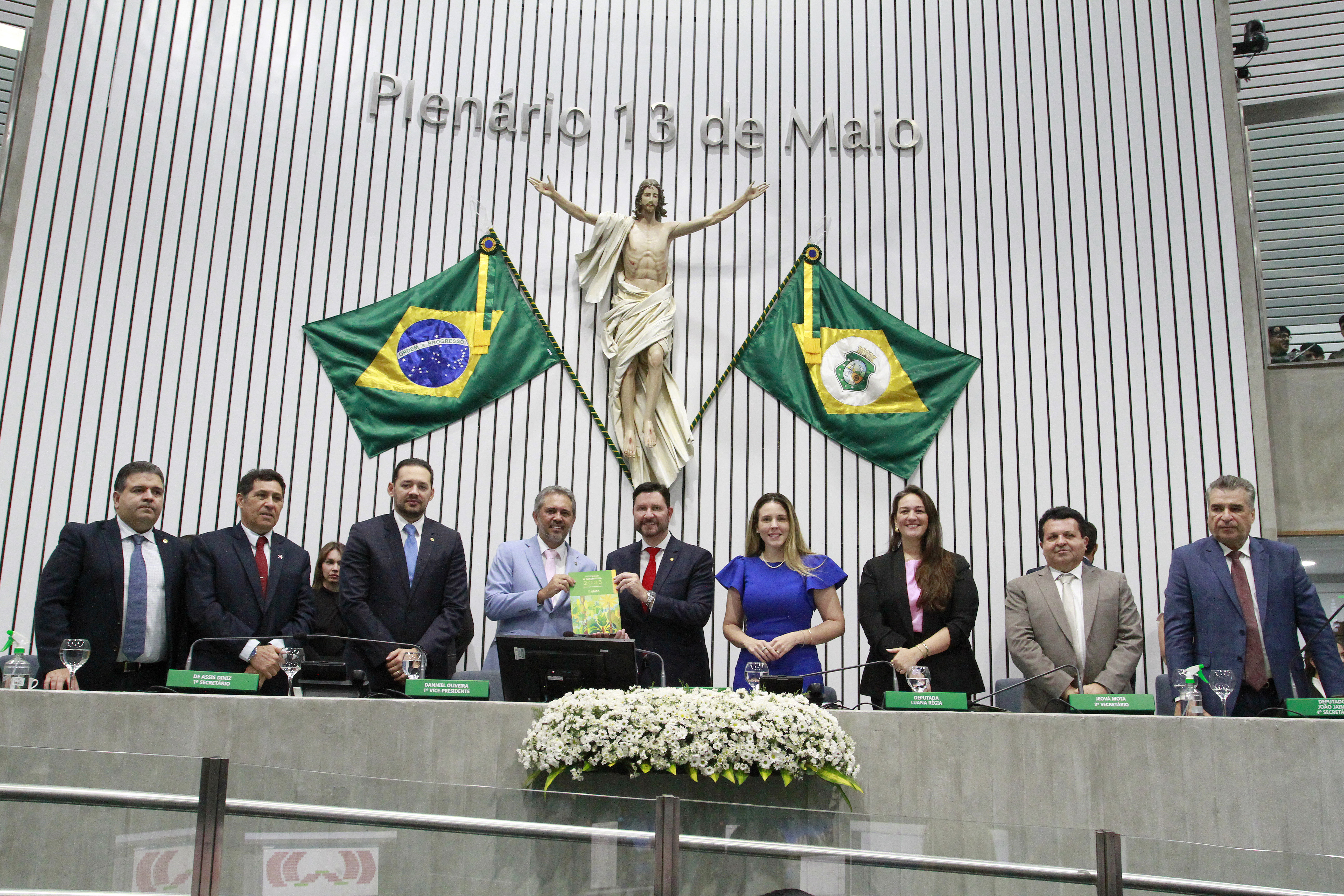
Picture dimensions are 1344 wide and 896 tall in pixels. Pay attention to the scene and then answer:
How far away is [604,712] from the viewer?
3.11 metres

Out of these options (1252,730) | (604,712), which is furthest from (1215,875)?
(604,712)

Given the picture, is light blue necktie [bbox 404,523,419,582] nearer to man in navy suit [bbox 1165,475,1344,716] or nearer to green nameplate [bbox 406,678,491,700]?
green nameplate [bbox 406,678,491,700]

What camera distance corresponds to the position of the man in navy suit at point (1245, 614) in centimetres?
393

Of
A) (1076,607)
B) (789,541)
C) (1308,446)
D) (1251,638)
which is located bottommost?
(1251,638)

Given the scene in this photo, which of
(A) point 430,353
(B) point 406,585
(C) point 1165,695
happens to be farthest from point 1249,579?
(A) point 430,353

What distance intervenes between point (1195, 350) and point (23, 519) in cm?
632

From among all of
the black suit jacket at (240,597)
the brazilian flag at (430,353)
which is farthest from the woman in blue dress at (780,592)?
the brazilian flag at (430,353)

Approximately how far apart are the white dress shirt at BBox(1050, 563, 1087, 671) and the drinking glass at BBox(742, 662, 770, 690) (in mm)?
1242

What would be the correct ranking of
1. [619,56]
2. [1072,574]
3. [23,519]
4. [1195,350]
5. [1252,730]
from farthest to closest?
[619,56] → [1195,350] → [23,519] → [1072,574] → [1252,730]

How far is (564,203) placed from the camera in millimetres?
6414

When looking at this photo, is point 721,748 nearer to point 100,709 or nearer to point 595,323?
point 100,709

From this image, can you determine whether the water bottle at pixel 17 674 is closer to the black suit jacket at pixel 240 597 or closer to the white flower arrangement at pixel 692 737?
the black suit jacket at pixel 240 597

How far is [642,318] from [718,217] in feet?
2.33

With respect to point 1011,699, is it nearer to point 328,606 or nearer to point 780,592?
point 780,592
